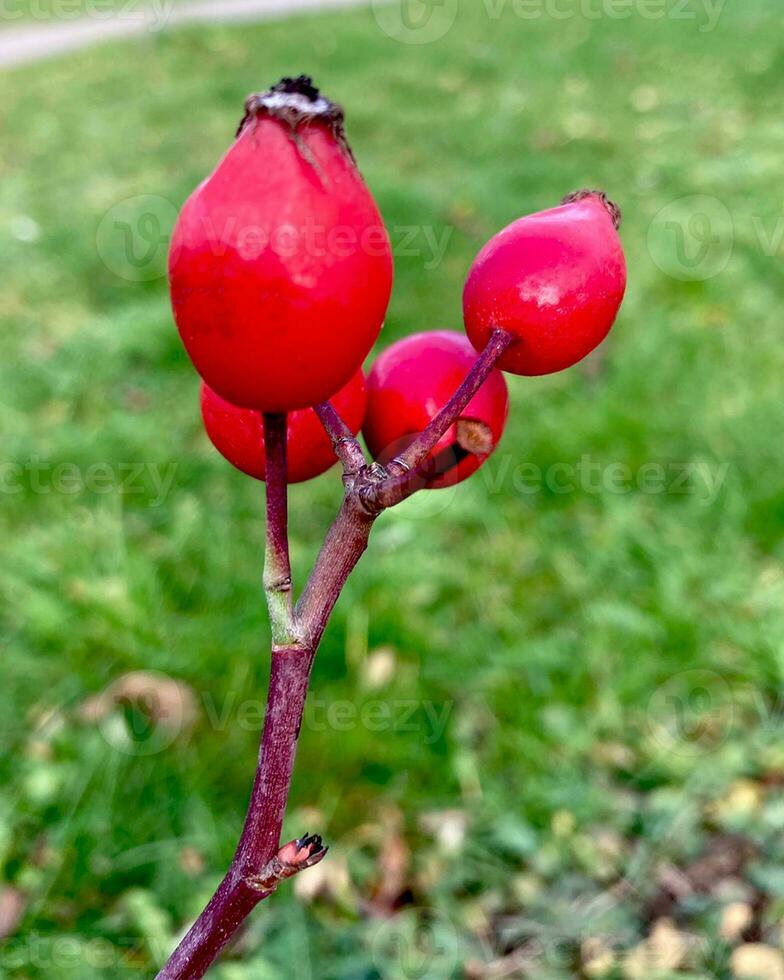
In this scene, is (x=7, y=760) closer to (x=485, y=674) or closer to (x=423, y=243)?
(x=485, y=674)

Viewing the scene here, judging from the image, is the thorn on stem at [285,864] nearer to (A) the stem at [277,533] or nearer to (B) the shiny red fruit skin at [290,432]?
(A) the stem at [277,533]

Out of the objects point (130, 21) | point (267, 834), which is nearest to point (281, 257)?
point (267, 834)

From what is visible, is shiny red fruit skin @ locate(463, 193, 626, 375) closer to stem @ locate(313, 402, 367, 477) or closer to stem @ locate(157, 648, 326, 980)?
stem @ locate(313, 402, 367, 477)

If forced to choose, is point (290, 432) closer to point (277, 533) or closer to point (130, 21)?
point (277, 533)

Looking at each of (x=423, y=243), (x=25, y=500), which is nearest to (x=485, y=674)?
(x=25, y=500)

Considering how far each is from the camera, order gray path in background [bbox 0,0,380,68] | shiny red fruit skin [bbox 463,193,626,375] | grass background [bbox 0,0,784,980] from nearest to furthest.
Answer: shiny red fruit skin [bbox 463,193,626,375] < grass background [bbox 0,0,784,980] < gray path in background [bbox 0,0,380,68]

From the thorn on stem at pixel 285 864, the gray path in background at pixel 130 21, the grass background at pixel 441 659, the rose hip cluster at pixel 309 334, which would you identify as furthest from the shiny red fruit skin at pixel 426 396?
the gray path in background at pixel 130 21

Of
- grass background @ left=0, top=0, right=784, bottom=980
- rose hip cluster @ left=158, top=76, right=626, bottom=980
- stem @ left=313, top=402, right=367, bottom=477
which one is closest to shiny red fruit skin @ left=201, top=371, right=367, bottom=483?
rose hip cluster @ left=158, top=76, right=626, bottom=980
